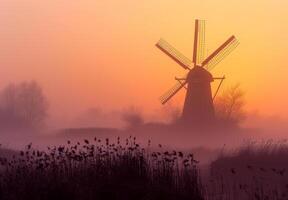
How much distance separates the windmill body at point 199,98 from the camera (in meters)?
54.8

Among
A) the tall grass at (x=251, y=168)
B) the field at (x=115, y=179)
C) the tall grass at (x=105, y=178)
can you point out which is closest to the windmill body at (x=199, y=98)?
the tall grass at (x=251, y=168)

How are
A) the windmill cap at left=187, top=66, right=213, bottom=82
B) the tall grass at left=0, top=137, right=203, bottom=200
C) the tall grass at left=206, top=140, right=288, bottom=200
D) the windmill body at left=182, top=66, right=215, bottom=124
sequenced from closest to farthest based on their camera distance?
the tall grass at left=0, top=137, right=203, bottom=200
the tall grass at left=206, top=140, right=288, bottom=200
the windmill body at left=182, top=66, right=215, bottom=124
the windmill cap at left=187, top=66, right=213, bottom=82

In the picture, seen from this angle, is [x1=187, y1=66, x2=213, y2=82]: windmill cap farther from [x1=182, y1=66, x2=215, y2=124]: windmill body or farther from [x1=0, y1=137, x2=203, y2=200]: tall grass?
[x1=0, y1=137, x2=203, y2=200]: tall grass

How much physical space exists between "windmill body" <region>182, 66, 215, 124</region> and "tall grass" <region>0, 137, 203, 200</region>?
37912mm

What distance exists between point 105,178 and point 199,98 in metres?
40.1

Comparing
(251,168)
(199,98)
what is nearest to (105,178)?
(251,168)

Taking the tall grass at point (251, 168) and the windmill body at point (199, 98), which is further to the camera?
the windmill body at point (199, 98)

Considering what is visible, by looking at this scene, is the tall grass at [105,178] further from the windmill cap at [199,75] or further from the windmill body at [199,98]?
the windmill cap at [199,75]

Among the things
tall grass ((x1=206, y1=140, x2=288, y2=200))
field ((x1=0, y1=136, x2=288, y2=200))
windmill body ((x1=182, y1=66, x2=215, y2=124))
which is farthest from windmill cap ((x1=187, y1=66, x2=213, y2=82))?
field ((x1=0, y1=136, x2=288, y2=200))

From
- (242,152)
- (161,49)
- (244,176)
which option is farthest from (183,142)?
(244,176)

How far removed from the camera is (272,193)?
53.0 feet

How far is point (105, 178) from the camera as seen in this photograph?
15.0 metres

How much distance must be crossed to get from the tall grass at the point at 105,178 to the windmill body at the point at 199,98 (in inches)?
1493

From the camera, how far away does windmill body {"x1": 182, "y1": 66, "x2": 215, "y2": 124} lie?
54.8m
